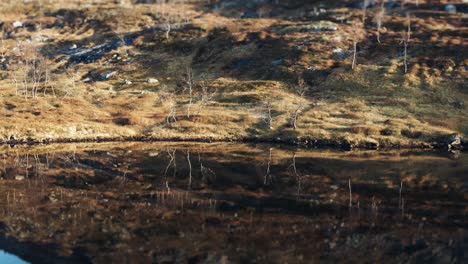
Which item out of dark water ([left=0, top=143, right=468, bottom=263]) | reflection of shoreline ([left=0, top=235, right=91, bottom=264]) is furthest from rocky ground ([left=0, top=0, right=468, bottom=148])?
reflection of shoreline ([left=0, top=235, right=91, bottom=264])

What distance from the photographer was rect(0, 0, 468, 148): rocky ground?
96.2 metres

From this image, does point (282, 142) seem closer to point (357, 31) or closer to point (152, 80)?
point (152, 80)

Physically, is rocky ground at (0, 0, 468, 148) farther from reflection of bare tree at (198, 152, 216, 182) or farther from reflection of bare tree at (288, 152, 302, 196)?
reflection of bare tree at (198, 152, 216, 182)

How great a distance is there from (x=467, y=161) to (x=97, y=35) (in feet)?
511

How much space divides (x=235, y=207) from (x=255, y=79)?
88098 mm

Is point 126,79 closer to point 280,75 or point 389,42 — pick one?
point 280,75

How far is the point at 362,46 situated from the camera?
144 m

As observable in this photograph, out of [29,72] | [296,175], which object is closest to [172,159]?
[296,175]

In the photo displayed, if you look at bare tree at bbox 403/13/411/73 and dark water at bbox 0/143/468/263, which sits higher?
bare tree at bbox 403/13/411/73

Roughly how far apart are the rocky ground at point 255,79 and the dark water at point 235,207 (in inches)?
631

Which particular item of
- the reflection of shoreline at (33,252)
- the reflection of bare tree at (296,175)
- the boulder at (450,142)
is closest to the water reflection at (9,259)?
A: the reflection of shoreline at (33,252)

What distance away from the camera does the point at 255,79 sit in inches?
5290

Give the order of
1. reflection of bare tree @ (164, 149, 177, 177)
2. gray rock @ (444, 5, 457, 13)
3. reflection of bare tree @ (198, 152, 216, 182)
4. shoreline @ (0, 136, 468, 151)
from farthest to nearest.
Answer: gray rock @ (444, 5, 457, 13) → shoreline @ (0, 136, 468, 151) → reflection of bare tree @ (164, 149, 177, 177) → reflection of bare tree @ (198, 152, 216, 182)

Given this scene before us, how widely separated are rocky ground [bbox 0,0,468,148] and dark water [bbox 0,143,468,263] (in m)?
16.0
